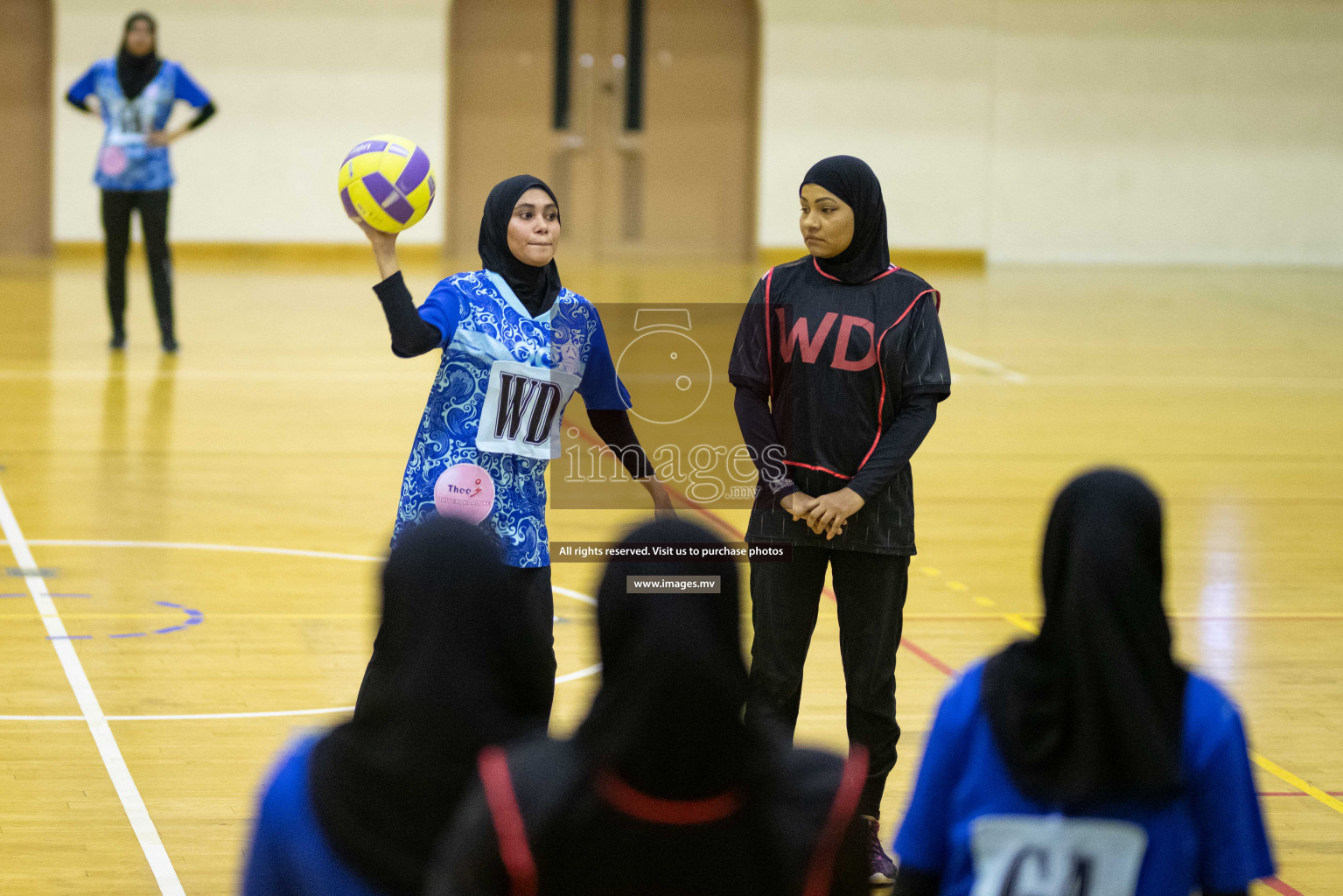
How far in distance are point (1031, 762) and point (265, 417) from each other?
8.72m

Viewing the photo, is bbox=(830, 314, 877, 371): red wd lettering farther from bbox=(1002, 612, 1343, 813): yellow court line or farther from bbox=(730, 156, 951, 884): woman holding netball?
bbox=(1002, 612, 1343, 813): yellow court line

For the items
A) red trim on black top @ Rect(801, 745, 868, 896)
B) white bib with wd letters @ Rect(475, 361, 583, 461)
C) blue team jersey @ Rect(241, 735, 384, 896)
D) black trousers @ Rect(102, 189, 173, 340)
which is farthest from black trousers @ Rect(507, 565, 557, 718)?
black trousers @ Rect(102, 189, 173, 340)

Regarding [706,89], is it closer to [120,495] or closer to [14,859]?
[120,495]

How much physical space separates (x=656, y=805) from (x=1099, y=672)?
539 mm

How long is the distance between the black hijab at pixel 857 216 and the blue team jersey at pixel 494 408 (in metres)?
0.66

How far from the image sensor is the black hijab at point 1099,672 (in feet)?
6.33

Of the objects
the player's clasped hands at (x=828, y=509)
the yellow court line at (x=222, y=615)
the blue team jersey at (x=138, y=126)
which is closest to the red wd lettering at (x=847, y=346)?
the player's clasped hands at (x=828, y=509)

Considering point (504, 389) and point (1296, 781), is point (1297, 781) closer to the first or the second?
point (1296, 781)

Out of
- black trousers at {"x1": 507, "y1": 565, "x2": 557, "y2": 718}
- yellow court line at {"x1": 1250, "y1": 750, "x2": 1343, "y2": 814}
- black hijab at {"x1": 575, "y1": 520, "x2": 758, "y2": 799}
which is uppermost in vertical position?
black hijab at {"x1": 575, "y1": 520, "x2": 758, "y2": 799}

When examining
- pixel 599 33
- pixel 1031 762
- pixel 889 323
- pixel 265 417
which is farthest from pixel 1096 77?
pixel 1031 762

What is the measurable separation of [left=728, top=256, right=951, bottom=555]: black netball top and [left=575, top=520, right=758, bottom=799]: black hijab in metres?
1.98

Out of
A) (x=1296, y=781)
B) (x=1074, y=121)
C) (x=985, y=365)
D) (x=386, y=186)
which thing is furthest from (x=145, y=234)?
(x=1074, y=121)

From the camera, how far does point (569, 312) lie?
3.87 meters

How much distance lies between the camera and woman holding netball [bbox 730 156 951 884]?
3754 millimetres
